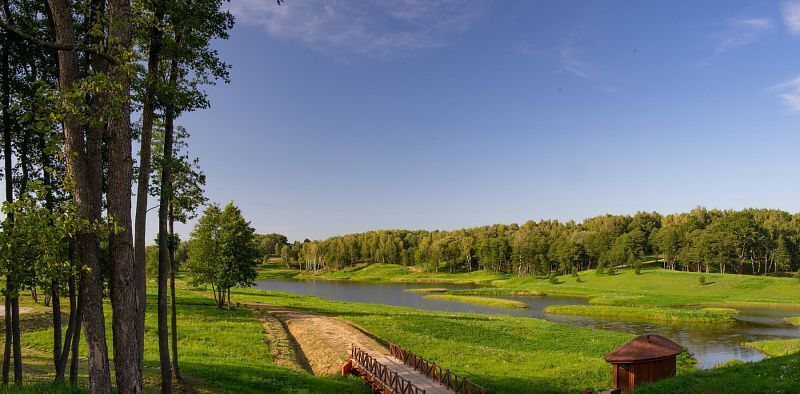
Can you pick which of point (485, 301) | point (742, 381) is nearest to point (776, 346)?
point (742, 381)

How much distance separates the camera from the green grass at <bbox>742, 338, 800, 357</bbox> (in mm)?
38162

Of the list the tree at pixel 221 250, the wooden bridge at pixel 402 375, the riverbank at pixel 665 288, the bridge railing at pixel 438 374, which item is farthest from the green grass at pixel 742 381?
the riverbank at pixel 665 288

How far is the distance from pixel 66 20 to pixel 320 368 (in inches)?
985

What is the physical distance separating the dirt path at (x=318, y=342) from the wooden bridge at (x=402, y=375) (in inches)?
73.7

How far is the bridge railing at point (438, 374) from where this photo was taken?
2003cm

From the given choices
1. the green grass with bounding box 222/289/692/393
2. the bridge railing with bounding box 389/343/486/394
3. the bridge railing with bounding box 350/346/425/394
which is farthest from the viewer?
the green grass with bounding box 222/289/692/393

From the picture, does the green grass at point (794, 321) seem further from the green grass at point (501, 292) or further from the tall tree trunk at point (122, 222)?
the tall tree trunk at point (122, 222)

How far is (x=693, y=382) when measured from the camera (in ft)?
61.1

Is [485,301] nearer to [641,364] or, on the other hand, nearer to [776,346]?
[776,346]

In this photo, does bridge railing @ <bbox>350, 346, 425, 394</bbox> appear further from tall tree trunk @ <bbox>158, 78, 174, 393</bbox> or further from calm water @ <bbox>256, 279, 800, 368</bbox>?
calm water @ <bbox>256, 279, 800, 368</bbox>

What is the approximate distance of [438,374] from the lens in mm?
24859

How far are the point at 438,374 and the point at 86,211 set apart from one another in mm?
19412

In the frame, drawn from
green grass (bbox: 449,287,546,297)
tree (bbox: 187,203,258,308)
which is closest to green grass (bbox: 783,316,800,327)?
green grass (bbox: 449,287,546,297)

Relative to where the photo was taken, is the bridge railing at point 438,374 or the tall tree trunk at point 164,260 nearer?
the tall tree trunk at point 164,260
